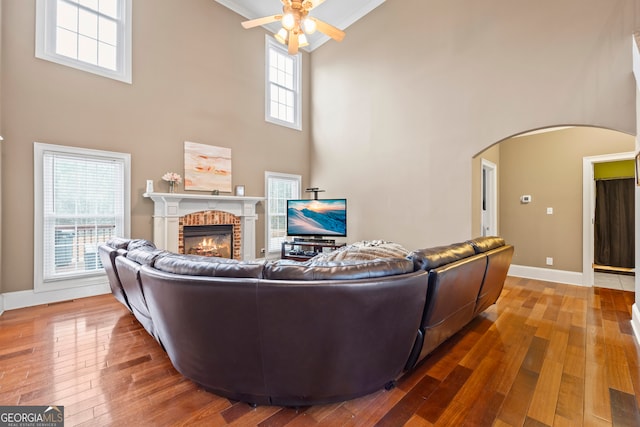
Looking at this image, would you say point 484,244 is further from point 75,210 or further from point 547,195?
point 75,210

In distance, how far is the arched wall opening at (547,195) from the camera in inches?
165

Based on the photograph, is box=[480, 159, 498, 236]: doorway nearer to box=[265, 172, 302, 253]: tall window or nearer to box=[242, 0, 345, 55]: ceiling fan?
box=[242, 0, 345, 55]: ceiling fan

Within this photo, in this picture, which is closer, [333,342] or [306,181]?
[333,342]

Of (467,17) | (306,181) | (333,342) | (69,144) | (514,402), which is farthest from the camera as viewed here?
(306,181)

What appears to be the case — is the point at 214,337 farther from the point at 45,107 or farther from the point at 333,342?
the point at 45,107

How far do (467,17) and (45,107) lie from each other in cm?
585

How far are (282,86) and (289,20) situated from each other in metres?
3.11

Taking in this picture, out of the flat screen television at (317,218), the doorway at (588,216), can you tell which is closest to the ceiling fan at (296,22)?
the flat screen television at (317,218)

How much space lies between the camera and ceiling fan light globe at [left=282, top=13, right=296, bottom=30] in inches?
121

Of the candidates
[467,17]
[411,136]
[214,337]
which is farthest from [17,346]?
[467,17]

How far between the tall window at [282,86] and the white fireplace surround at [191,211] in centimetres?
198

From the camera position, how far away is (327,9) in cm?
535

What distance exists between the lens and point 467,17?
154 inches

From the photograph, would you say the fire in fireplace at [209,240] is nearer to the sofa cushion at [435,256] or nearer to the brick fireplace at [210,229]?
the brick fireplace at [210,229]
